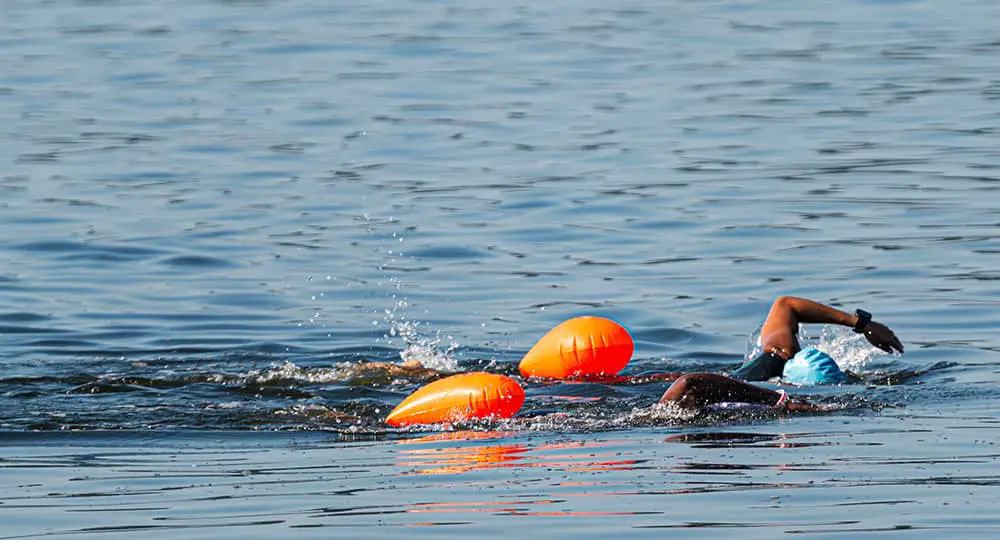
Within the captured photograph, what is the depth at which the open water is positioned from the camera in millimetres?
8477

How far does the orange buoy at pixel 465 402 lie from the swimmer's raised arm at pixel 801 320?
7.69ft

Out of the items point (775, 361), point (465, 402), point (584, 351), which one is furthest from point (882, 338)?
point (465, 402)

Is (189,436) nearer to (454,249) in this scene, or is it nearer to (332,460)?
(332,460)

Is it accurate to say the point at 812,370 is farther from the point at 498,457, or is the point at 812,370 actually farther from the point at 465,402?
the point at 498,457

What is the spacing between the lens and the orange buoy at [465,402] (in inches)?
407

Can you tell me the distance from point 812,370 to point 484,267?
570 centimetres

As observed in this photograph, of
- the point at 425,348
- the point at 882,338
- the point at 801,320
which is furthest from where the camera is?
the point at 425,348

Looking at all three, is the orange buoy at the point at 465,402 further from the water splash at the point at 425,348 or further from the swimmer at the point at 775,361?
the water splash at the point at 425,348

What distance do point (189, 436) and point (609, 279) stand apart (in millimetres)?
6580

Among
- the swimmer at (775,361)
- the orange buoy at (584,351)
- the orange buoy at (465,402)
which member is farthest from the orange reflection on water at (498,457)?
the orange buoy at (584,351)

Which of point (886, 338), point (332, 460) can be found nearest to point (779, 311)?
point (886, 338)

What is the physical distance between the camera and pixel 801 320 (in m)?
12.5

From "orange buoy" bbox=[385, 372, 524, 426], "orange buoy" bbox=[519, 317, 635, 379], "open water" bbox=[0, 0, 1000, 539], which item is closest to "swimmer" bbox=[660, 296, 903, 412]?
"open water" bbox=[0, 0, 1000, 539]

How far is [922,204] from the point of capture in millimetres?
19078
